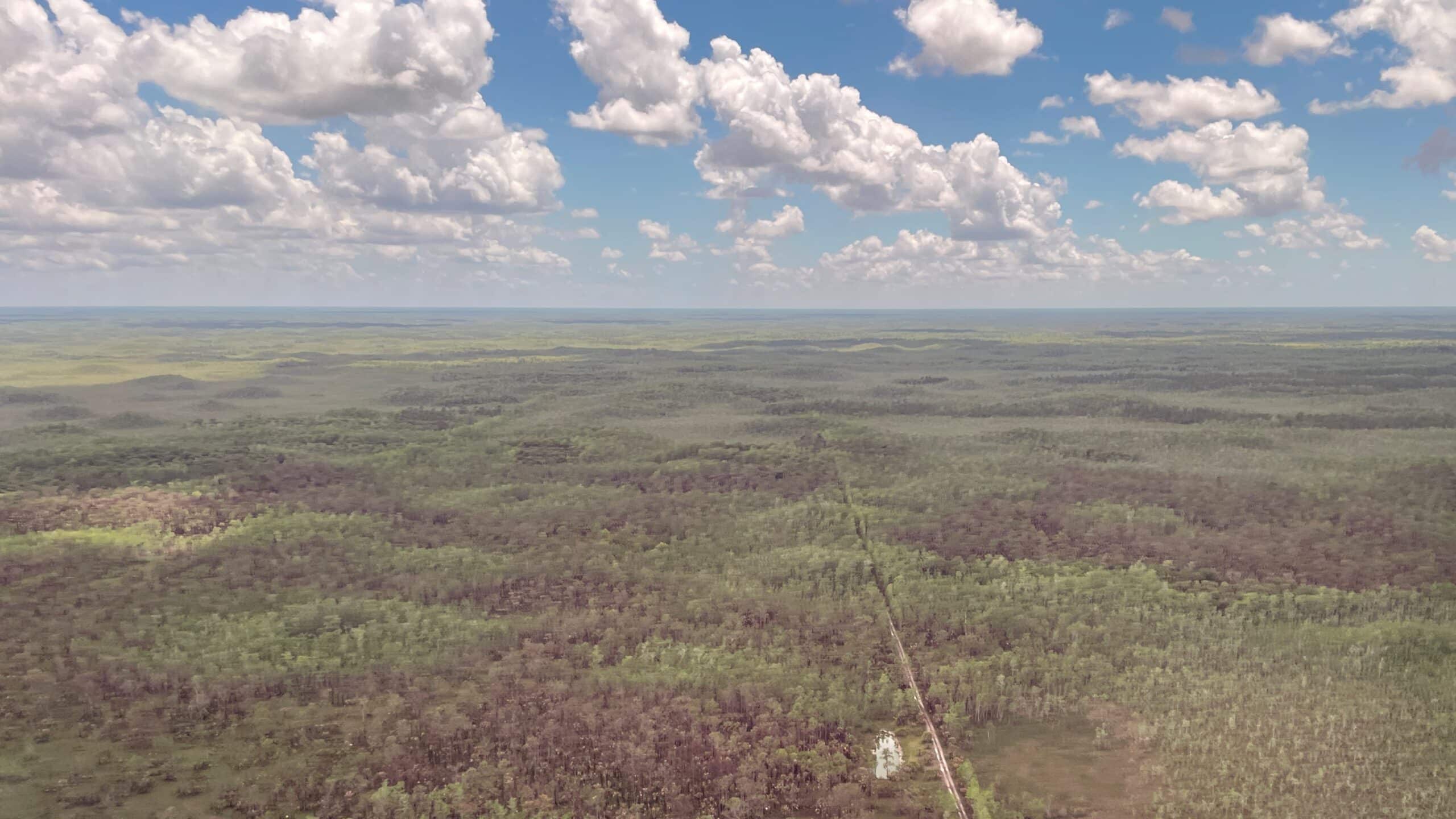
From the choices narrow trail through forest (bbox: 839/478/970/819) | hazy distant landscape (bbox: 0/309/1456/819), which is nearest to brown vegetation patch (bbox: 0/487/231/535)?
hazy distant landscape (bbox: 0/309/1456/819)

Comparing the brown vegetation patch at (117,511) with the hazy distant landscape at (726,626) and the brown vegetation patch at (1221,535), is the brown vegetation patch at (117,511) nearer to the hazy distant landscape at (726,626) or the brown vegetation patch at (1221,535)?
the hazy distant landscape at (726,626)

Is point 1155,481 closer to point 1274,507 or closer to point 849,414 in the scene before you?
point 1274,507

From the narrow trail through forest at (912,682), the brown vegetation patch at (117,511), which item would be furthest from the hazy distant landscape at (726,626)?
the brown vegetation patch at (117,511)

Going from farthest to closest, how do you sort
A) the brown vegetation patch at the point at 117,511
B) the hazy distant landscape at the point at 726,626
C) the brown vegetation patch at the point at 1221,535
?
the brown vegetation patch at the point at 117,511 → the brown vegetation patch at the point at 1221,535 → the hazy distant landscape at the point at 726,626

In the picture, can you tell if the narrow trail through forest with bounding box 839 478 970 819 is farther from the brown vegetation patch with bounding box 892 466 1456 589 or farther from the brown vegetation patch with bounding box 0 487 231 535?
the brown vegetation patch with bounding box 0 487 231 535

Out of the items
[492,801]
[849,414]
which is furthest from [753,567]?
[849,414]

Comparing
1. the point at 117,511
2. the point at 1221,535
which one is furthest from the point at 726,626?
the point at 117,511

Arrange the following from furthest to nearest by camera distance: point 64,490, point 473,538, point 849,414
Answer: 1. point 849,414
2. point 64,490
3. point 473,538
